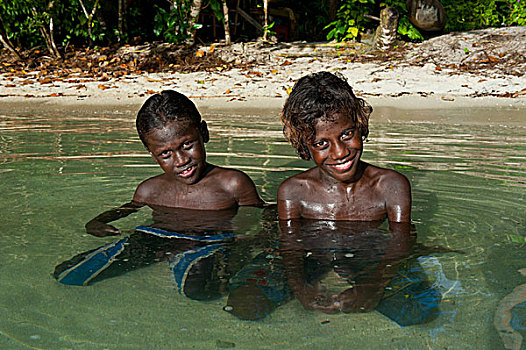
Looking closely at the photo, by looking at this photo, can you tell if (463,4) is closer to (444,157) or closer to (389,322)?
(444,157)

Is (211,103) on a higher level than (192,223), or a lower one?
lower

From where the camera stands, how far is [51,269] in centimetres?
282

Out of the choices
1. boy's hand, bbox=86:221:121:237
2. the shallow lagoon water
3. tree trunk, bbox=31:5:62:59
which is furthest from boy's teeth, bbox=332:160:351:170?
tree trunk, bbox=31:5:62:59

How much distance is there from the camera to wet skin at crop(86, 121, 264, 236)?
11.8 feet

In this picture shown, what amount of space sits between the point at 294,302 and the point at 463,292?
27.9 inches

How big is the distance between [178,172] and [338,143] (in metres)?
1.11

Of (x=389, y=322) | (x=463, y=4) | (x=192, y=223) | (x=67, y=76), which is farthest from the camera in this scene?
(x=463, y=4)

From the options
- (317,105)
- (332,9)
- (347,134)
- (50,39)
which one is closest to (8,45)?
(50,39)

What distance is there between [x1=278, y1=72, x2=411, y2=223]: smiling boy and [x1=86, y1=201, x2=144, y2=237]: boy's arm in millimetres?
995

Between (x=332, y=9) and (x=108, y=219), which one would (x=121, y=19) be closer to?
(x=332, y=9)

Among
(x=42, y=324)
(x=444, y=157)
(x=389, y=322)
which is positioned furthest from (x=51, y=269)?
(x=444, y=157)

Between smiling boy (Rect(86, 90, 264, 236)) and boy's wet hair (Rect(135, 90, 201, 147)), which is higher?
boy's wet hair (Rect(135, 90, 201, 147))

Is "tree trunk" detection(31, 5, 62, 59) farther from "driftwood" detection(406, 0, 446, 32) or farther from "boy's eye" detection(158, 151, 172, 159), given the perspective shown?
"boy's eye" detection(158, 151, 172, 159)

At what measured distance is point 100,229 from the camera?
343 centimetres
